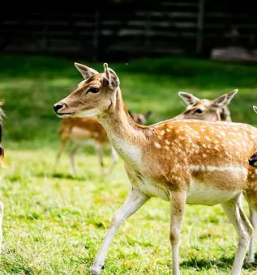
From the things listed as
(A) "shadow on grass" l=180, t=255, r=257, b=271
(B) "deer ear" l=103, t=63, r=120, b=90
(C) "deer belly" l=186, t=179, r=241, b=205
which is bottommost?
(A) "shadow on grass" l=180, t=255, r=257, b=271

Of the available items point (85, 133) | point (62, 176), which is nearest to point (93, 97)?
point (62, 176)

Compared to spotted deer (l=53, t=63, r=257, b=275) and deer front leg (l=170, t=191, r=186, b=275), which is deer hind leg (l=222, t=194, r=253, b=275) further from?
deer front leg (l=170, t=191, r=186, b=275)

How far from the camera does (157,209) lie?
11.0 meters

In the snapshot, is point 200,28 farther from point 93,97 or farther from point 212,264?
point 93,97

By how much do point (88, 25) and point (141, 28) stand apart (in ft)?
6.80

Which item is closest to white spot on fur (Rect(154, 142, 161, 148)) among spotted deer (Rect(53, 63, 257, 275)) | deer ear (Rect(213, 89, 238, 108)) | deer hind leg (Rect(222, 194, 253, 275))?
spotted deer (Rect(53, 63, 257, 275))

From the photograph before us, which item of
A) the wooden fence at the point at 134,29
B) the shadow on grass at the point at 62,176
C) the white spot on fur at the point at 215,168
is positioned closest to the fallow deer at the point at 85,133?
the shadow on grass at the point at 62,176

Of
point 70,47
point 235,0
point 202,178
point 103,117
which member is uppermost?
point 103,117

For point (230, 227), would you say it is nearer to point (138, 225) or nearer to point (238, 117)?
point (138, 225)

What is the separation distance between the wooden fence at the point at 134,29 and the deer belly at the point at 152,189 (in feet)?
83.0

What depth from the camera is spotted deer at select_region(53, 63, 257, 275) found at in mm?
6648

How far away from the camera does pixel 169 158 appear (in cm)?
675

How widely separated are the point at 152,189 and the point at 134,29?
2685 cm

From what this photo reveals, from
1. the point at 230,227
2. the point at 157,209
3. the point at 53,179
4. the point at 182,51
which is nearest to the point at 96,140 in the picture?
the point at 53,179
